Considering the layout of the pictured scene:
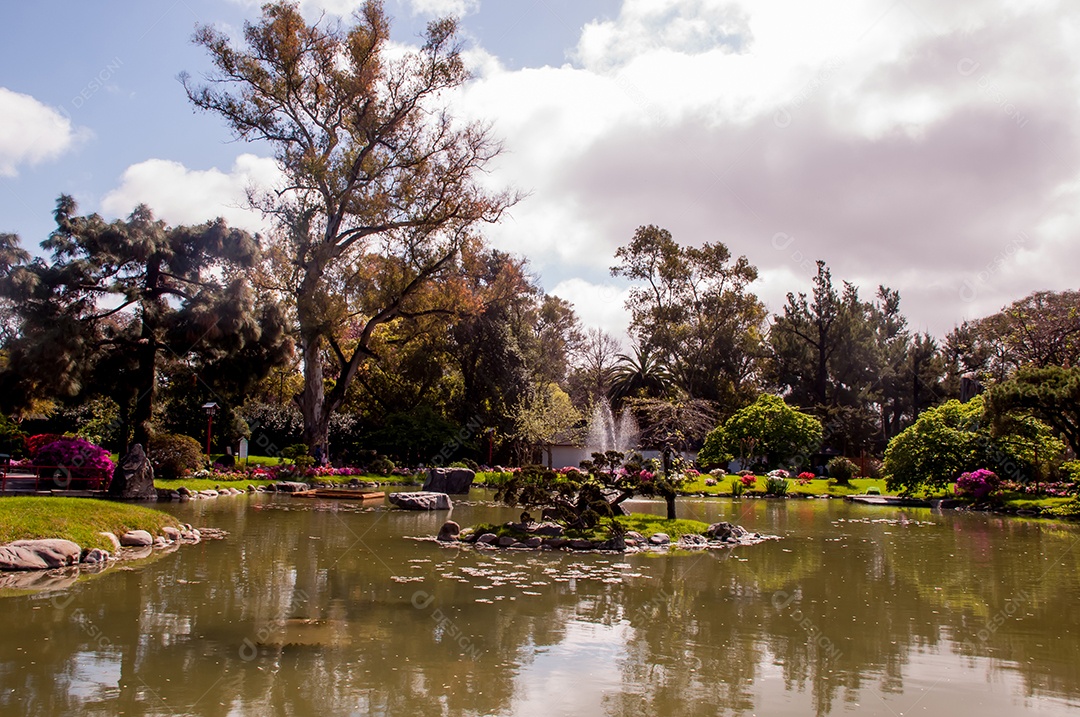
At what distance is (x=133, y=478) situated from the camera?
60.0 ft

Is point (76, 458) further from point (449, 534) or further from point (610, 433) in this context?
point (610, 433)

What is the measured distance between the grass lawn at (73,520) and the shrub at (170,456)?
1153cm

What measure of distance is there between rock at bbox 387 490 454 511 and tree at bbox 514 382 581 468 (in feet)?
56.9

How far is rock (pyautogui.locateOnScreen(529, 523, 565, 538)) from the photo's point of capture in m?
13.2

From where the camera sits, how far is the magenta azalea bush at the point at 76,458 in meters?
18.9

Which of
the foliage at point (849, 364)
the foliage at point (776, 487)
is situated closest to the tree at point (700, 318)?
the foliage at point (849, 364)

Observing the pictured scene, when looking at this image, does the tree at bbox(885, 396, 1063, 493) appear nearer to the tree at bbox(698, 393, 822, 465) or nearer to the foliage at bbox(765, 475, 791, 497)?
the foliage at bbox(765, 475, 791, 497)

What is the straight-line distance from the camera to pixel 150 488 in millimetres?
18766

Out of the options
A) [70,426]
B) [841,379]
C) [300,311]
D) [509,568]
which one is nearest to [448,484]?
[300,311]

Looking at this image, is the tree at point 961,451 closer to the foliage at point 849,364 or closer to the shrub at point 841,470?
the shrub at point 841,470

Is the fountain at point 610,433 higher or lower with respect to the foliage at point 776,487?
higher

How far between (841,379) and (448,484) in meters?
30.6

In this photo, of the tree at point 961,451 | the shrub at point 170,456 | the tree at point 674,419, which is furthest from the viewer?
the tree at point 674,419

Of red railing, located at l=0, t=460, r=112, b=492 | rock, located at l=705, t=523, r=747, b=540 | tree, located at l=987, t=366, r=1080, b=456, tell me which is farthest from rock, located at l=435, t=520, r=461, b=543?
tree, located at l=987, t=366, r=1080, b=456
